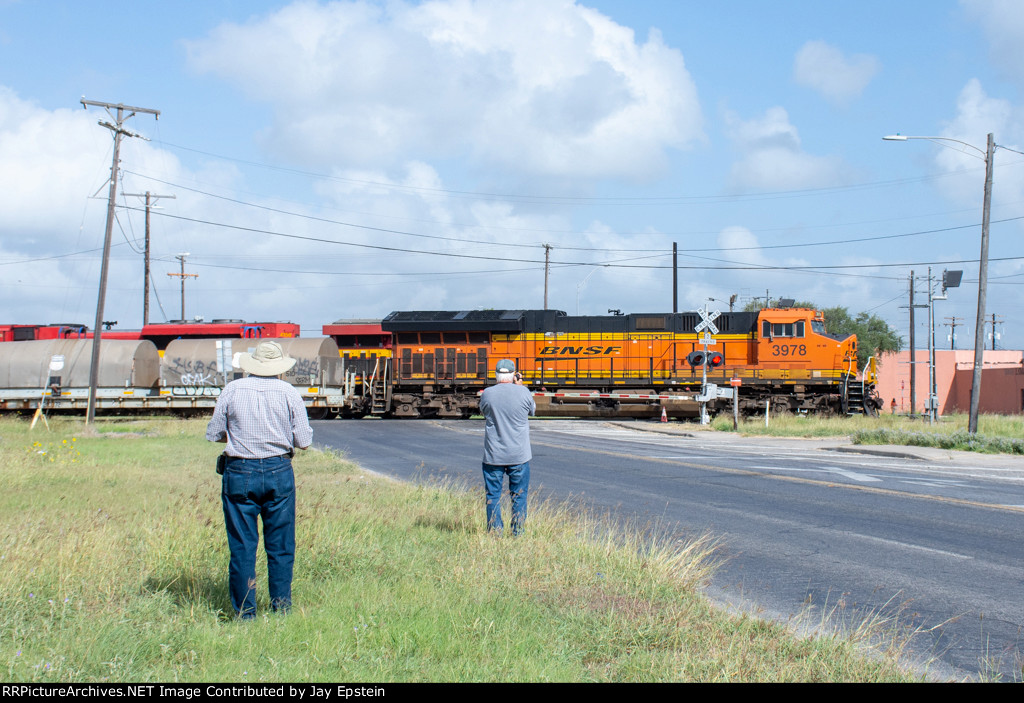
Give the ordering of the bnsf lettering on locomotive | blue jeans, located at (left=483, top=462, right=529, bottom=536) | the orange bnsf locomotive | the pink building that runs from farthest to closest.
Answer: the pink building, the bnsf lettering on locomotive, the orange bnsf locomotive, blue jeans, located at (left=483, top=462, right=529, bottom=536)

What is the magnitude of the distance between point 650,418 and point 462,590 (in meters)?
30.2

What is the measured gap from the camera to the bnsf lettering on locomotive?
1313 inches

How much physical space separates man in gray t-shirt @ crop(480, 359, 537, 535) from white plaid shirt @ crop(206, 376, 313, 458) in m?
2.71

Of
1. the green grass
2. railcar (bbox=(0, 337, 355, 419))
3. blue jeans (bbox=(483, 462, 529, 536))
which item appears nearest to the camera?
the green grass

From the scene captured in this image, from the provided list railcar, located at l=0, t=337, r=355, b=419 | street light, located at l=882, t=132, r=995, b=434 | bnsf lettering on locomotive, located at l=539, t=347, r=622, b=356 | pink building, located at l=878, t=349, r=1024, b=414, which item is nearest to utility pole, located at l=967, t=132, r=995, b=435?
street light, located at l=882, t=132, r=995, b=434

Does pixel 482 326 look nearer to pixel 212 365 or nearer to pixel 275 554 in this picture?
pixel 212 365

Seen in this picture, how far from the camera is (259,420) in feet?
17.7

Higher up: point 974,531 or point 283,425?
point 283,425

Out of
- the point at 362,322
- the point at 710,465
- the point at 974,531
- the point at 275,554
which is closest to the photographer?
the point at 275,554

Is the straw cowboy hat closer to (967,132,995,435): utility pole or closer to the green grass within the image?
the green grass

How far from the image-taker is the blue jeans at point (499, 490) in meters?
7.93
